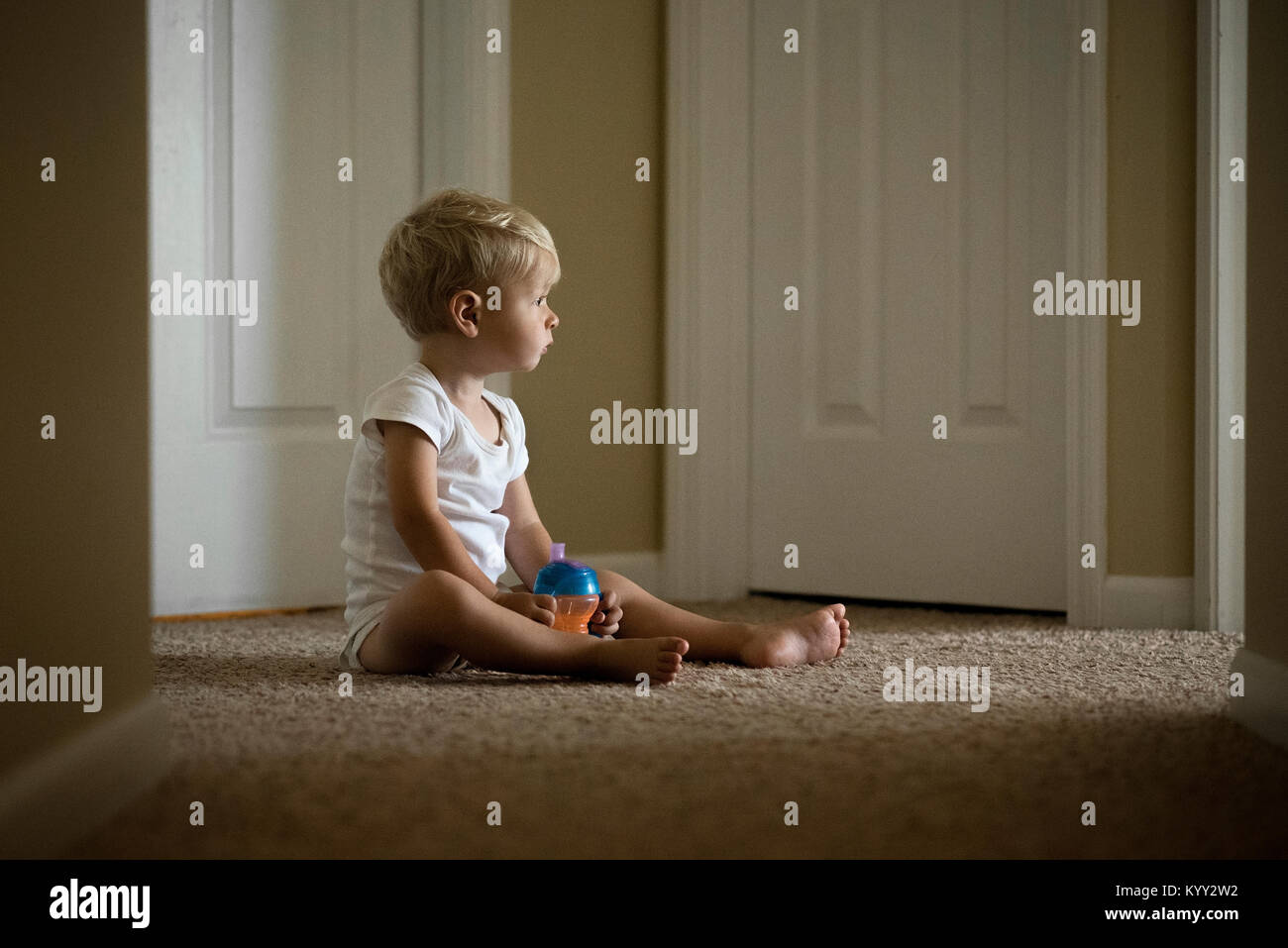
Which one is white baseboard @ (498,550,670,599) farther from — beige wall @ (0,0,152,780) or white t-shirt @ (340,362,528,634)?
beige wall @ (0,0,152,780)

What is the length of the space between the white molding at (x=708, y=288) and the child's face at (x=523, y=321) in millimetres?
789

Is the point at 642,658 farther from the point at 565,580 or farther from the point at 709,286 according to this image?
the point at 709,286

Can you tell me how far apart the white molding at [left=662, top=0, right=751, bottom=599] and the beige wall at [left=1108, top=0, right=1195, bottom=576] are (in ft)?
2.25

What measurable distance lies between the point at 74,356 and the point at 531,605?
0.66 meters

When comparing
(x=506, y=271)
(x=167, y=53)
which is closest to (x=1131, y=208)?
(x=506, y=271)

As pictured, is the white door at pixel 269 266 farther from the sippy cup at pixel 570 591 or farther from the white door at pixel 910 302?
the sippy cup at pixel 570 591

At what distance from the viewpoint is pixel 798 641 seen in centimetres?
167

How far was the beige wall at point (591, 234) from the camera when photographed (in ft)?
7.93

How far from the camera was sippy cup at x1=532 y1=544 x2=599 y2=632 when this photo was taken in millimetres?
1610

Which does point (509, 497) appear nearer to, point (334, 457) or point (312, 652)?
point (312, 652)

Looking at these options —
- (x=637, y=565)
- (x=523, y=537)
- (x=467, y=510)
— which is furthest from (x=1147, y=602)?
(x=467, y=510)
